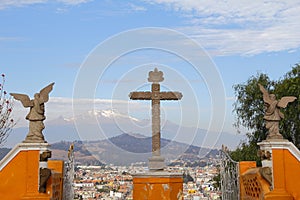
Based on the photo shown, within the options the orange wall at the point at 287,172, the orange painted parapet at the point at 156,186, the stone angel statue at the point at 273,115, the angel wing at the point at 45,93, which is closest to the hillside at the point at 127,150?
the orange painted parapet at the point at 156,186

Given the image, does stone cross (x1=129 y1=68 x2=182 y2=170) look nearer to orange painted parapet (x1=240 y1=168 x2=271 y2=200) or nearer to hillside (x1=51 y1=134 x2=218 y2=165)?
hillside (x1=51 y1=134 x2=218 y2=165)

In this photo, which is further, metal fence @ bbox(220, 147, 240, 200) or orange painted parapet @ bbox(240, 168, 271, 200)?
metal fence @ bbox(220, 147, 240, 200)

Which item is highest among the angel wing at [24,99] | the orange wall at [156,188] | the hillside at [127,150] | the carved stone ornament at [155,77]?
the carved stone ornament at [155,77]

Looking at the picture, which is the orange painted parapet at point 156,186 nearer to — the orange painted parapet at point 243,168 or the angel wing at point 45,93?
the orange painted parapet at point 243,168

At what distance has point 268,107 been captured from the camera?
1016 centimetres

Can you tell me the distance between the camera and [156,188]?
10438mm

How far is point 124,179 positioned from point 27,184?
310 cm

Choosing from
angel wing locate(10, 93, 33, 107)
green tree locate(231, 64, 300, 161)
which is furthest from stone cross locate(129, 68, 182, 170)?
green tree locate(231, 64, 300, 161)

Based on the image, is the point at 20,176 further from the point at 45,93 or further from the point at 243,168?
the point at 243,168

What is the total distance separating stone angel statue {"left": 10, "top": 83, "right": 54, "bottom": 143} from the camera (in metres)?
9.54

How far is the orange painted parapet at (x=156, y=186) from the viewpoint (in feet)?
34.2

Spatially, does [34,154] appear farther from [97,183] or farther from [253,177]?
[253,177]

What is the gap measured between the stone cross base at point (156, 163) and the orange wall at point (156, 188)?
276 millimetres

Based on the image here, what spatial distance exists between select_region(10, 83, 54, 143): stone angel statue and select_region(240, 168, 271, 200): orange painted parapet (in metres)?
4.91
